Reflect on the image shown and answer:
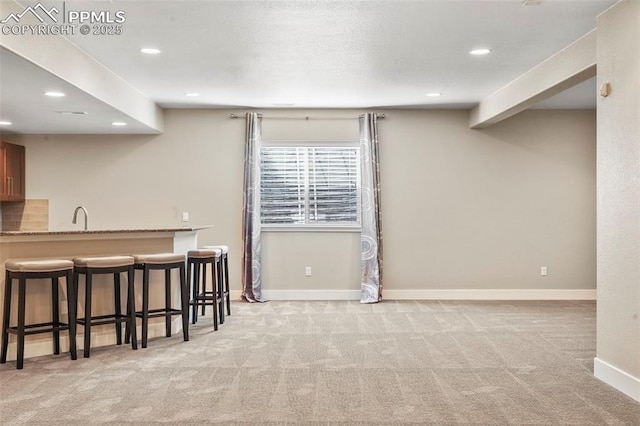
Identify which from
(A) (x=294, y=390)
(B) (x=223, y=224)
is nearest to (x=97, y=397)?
(A) (x=294, y=390)

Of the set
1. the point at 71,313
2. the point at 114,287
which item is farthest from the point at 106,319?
the point at 71,313

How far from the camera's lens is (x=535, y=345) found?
17.4 ft

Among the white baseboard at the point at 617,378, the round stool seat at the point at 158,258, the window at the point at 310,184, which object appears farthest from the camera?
the window at the point at 310,184

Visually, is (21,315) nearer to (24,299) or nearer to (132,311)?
(24,299)

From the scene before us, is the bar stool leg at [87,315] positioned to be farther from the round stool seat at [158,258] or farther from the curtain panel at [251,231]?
the curtain panel at [251,231]

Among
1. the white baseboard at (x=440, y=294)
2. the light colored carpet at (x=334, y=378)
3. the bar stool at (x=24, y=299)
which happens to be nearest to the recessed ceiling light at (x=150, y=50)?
the bar stool at (x=24, y=299)

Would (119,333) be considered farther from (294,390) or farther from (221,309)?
(294,390)

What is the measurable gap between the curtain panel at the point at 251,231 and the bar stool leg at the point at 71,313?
3.31m

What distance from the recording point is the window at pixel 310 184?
823 centimetres

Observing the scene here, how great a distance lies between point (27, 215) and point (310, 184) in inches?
150

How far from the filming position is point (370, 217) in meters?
7.98

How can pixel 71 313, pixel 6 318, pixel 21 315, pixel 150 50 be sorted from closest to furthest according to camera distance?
pixel 21 315
pixel 6 318
pixel 71 313
pixel 150 50

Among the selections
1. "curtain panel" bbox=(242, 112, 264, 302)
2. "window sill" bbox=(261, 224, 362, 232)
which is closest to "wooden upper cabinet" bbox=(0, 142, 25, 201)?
"curtain panel" bbox=(242, 112, 264, 302)

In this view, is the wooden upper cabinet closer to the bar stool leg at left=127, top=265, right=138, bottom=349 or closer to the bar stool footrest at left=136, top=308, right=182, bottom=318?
the bar stool footrest at left=136, top=308, right=182, bottom=318
